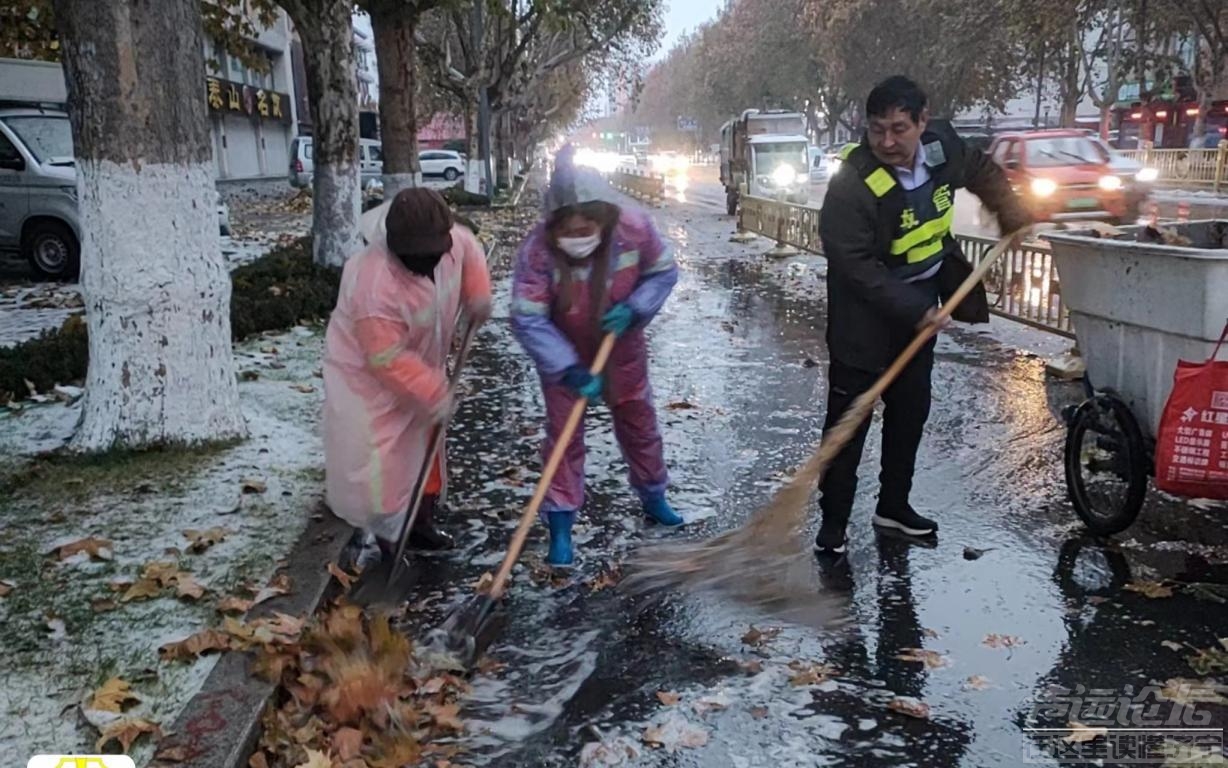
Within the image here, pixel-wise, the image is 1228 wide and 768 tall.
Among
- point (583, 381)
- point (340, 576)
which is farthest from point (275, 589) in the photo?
point (583, 381)

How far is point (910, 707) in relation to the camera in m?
3.38

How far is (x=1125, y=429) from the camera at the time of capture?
14.6 feet

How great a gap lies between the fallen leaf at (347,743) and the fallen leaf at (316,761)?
0.23ft

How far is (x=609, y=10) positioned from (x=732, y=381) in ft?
90.7

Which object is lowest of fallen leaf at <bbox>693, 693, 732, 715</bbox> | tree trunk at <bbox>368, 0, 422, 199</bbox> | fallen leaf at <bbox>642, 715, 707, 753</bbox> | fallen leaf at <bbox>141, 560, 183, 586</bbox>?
fallen leaf at <bbox>642, 715, 707, 753</bbox>

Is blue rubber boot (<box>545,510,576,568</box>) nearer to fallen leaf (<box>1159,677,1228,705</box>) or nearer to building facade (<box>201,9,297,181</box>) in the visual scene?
fallen leaf (<box>1159,677,1228,705</box>)

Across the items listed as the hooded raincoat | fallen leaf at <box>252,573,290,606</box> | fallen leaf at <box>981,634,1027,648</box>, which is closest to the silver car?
fallen leaf at <box>252,573,290,606</box>

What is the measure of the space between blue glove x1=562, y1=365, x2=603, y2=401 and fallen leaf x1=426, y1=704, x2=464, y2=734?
1.32 m

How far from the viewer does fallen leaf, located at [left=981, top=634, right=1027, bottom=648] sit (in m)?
3.77

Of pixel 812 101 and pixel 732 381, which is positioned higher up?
pixel 812 101

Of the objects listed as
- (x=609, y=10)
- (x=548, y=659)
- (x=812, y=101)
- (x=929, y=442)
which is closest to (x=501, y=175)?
(x=609, y=10)

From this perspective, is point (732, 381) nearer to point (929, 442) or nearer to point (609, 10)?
point (929, 442)

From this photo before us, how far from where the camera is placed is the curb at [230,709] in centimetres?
293

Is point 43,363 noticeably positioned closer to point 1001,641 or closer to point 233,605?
point 233,605
